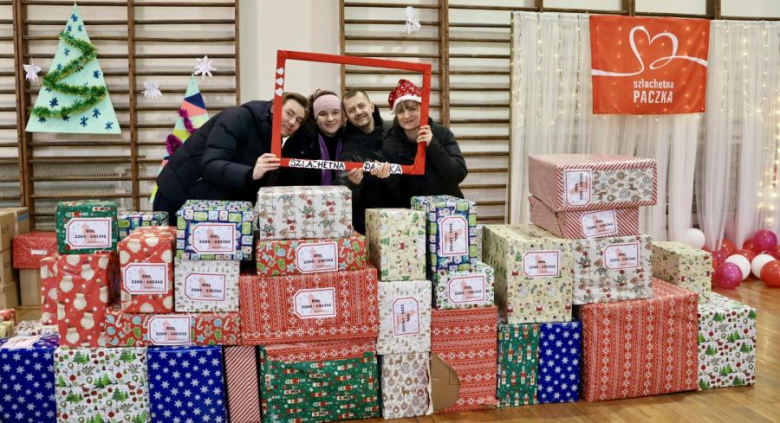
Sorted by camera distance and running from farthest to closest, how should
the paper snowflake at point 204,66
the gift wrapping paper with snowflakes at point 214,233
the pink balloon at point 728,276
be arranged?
1. the paper snowflake at point 204,66
2. the pink balloon at point 728,276
3. the gift wrapping paper with snowflakes at point 214,233

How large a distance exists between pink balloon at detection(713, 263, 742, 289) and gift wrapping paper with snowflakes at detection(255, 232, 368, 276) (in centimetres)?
351

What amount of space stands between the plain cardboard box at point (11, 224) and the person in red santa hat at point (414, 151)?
2.93 metres

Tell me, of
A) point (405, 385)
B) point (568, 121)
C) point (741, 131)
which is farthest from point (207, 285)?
point (741, 131)

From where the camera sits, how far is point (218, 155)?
9.36 ft

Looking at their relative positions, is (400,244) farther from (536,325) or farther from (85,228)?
(85,228)

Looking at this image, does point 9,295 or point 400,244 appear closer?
point 400,244

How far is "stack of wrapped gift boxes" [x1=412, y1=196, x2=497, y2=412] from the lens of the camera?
2.64 m

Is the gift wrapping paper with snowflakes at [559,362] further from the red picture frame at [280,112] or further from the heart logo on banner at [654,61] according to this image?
the heart logo on banner at [654,61]

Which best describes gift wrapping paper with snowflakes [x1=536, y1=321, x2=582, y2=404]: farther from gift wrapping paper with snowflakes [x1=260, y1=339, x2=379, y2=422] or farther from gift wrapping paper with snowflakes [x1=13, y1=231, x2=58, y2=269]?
gift wrapping paper with snowflakes [x1=13, y1=231, x2=58, y2=269]

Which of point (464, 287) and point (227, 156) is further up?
point (227, 156)

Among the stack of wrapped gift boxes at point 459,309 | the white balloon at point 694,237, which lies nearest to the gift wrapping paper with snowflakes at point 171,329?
the stack of wrapped gift boxes at point 459,309

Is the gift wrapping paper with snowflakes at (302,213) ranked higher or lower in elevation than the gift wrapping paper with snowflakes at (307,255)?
higher

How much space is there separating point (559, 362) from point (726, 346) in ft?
2.52

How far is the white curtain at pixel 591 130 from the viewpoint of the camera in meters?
5.33
